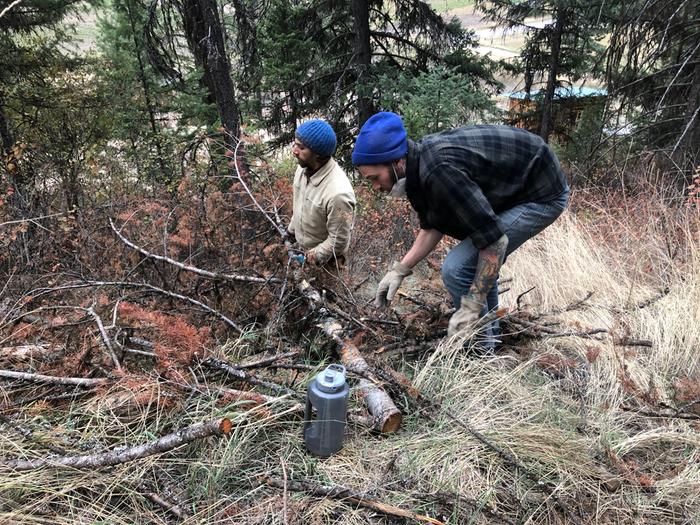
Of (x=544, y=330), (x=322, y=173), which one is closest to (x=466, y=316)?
(x=544, y=330)

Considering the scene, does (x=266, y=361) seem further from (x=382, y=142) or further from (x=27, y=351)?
(x=27, y=351)

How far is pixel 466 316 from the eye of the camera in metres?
2.52

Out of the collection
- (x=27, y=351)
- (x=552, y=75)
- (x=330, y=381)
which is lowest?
(x=27, y=351)

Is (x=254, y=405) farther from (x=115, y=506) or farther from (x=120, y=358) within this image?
(x=120, y=358)

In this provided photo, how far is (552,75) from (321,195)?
11.4 meters

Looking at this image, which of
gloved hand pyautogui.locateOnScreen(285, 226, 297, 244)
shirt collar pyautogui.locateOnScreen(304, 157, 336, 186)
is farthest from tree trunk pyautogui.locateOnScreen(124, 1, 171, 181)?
shirt collar pyautogui.locateOnScreen(304, 157, 336, 186)

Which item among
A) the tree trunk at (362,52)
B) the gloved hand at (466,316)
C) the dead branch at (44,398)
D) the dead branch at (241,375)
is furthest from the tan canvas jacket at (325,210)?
the tree trunk at (362,52)

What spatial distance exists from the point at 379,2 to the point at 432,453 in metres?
9.66

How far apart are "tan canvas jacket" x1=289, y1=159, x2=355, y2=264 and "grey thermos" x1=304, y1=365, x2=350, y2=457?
4.36 ft

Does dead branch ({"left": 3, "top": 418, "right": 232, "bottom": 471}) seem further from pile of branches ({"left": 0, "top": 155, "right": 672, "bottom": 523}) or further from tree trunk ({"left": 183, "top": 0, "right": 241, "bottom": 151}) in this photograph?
tree trunk ({"left": 183, "top": 0, "right": 241, "bottom": 151})

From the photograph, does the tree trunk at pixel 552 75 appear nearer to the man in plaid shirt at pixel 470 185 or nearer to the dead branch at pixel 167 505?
the man in plaid shirt at pixel 470 185

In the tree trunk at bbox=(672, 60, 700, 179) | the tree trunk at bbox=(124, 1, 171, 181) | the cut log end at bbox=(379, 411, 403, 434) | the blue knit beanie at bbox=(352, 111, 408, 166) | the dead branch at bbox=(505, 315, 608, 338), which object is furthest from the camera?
the tree trunk at bbox=(124, 1, 171, 181)

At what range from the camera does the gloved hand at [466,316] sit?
2.48m

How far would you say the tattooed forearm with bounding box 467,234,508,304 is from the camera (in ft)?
7.35
